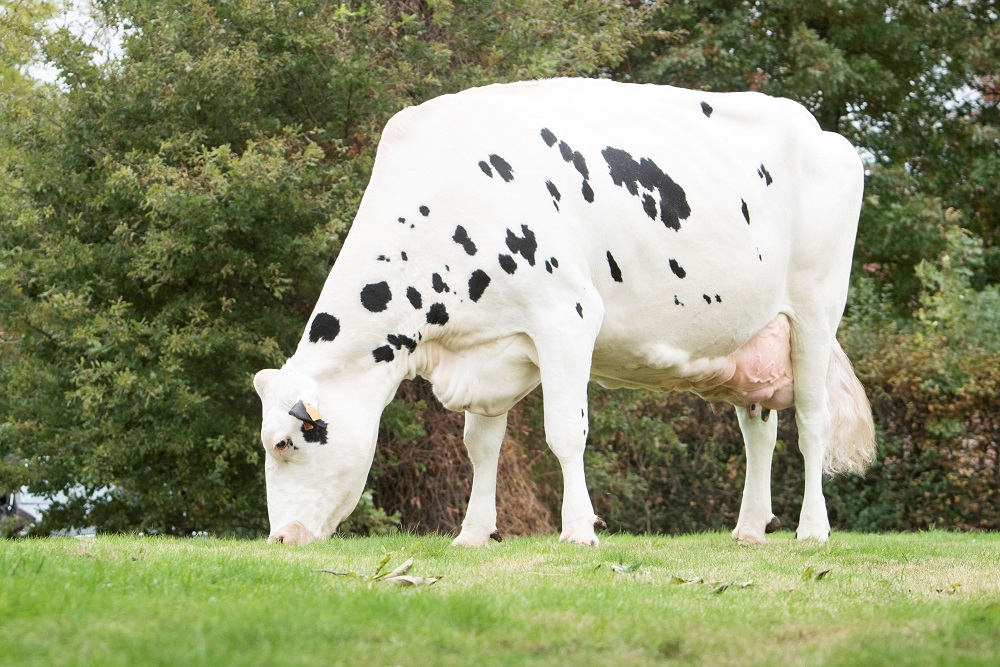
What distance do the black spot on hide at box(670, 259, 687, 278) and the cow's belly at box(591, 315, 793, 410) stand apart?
45 centimetres

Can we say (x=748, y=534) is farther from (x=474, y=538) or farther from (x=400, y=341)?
(x=400, y=341)

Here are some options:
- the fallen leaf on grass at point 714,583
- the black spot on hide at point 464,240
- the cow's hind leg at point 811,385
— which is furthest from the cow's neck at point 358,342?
the cow's hind leg at point 811,385

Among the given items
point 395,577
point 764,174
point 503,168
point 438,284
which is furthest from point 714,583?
point 764,174

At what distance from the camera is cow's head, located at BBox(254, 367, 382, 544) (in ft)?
23.4

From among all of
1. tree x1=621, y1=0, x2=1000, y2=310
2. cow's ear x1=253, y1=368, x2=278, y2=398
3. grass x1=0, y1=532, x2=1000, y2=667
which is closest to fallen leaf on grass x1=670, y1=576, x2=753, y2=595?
grass x1=0, y1=532, x2=1000, y2=667

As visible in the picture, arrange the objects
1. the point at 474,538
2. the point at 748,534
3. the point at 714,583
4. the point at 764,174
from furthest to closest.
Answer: the point at 748,534, the point at 764,174, the point at 474,538, the point at 714,583

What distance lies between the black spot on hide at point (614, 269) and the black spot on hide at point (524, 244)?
69cm

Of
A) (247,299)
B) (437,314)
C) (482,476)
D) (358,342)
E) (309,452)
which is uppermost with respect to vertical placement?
(247,299)

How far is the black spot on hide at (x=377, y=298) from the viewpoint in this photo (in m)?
7.30

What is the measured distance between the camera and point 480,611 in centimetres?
414

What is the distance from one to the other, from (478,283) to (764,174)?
262cm

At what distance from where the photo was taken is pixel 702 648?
150 inches

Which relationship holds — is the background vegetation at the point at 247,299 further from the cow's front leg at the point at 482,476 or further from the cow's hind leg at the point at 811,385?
Answer: the cow's hind leg at the point at 811,385

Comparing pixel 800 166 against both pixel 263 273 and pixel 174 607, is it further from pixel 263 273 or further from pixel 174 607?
pixel 174 607
